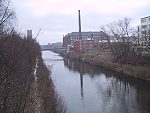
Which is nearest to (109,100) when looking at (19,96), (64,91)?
(64,91)

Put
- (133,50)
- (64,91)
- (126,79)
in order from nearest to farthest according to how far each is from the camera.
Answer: (64,91), (126,79), (133,50)

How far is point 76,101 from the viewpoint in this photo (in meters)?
16.8

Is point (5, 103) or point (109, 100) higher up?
point (5, 103)

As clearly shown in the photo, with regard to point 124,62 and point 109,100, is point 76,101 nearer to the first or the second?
point 109,100

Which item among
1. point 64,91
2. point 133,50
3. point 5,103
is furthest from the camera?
point 133,50

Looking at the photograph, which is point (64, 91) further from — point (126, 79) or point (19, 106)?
point (19, 106)

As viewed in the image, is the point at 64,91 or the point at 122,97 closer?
the point at 122,97

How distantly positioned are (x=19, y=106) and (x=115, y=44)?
1458 inches

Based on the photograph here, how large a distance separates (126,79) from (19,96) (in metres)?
22.9

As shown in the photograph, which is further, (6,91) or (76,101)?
(76,101)

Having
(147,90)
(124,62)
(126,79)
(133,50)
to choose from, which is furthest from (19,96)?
(133,50)

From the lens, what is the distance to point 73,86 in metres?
23.0

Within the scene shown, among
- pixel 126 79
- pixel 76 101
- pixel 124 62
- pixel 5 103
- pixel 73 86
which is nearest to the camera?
pixel 5 103

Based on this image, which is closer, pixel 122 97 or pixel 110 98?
pixel 110 98
